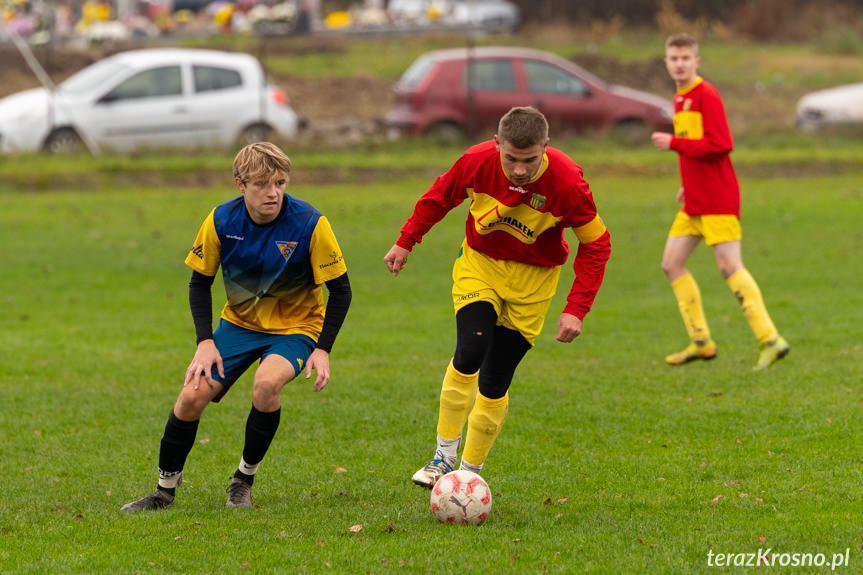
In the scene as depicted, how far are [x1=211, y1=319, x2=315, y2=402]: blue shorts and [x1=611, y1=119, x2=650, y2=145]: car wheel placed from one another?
691 inches

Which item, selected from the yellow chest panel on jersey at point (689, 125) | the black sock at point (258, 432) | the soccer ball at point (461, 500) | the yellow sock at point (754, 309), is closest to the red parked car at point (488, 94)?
the yellow chest panel on jersey at point (689, 125)

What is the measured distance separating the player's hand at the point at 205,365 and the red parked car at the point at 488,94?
16383mm

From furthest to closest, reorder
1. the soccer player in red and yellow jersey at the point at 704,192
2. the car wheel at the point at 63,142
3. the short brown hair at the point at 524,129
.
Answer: the car wheel at the point at 63,142, the soccer player in red and yellow jersey at the point at 704,192, the short brown hair at the point at 524,129

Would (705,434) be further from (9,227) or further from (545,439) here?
(9,227)

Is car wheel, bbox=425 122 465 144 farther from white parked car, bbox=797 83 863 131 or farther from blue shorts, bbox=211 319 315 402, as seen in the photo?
blue shorts, bbox=211 319 315 402

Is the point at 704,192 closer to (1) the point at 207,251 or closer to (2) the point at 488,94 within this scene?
(1) the point at 207,251

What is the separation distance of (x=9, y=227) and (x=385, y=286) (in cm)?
643

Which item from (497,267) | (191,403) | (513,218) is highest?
(513,218)

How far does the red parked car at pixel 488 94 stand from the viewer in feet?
70.3

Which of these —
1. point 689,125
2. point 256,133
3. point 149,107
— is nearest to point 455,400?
point 689,125

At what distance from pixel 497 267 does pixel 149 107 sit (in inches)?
628

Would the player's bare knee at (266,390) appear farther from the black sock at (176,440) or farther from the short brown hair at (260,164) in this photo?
the short brown hair at (260,164)

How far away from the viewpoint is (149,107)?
67.3 feet

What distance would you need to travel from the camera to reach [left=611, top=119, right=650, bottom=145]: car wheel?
22.4 m
